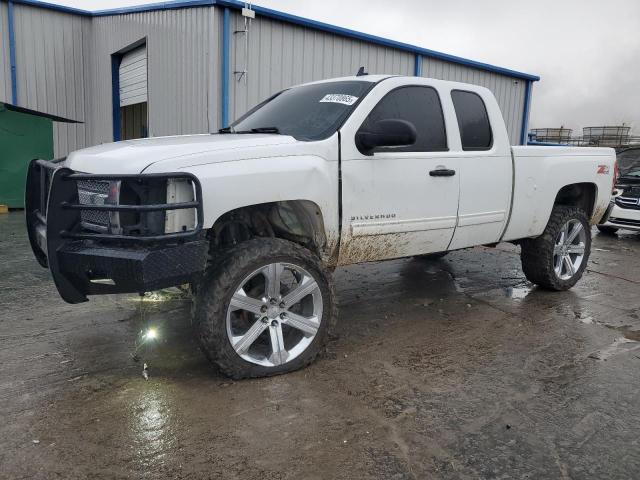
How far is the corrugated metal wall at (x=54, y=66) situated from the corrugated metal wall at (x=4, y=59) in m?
0.22

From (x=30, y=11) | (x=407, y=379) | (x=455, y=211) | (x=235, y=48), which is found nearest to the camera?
(x=407, y=379)

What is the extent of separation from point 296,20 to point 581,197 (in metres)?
6.73

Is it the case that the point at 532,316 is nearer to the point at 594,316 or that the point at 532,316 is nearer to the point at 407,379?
the point at 594,316

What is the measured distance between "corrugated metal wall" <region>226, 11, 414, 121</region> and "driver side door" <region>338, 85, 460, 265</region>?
620 centimetres

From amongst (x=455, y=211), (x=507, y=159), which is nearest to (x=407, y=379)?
(x=455, y=211)

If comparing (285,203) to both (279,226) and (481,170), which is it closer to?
(279,226)

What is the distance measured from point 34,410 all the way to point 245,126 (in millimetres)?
2733

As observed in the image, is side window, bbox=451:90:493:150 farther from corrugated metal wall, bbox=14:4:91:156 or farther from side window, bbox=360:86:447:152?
corrugated metal wall, bbox=14:4:91:156

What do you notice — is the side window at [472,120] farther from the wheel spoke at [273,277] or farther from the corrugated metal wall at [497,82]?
the corrugated metal wall at [497,82]

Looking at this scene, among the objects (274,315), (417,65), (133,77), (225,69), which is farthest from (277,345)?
(133,77)

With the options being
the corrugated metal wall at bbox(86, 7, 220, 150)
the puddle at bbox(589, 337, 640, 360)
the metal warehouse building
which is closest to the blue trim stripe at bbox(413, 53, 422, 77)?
the metal warehouse building

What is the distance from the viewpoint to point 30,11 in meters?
12.8

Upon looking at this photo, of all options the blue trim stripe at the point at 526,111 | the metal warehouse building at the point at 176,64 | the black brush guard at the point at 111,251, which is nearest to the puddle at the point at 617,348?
the black brush guard at the point at 111,251

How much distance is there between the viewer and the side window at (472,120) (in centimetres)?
471
